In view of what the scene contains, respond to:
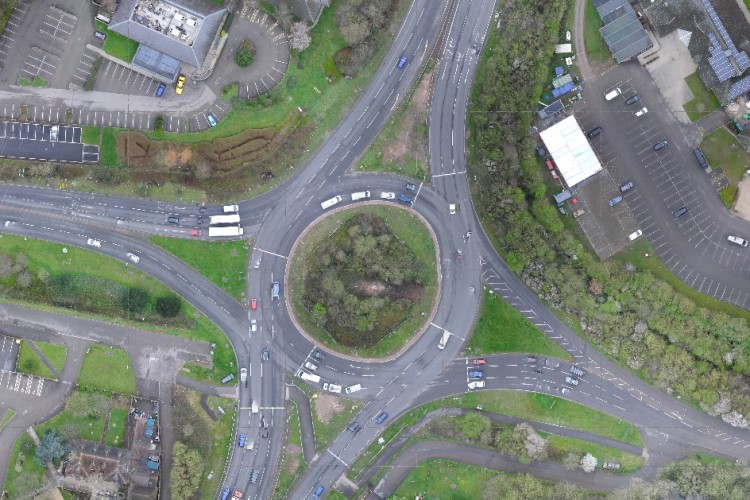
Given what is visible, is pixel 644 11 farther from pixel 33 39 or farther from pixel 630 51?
pixel 33 39

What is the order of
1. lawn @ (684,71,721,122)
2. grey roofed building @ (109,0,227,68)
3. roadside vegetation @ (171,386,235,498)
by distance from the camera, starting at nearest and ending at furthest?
grey roofed building @ (109,0,227,68), roadside vegetation @ (171,386,235,498), lawn @ (684,71,721,122)

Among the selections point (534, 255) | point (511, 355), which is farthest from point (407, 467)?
point (534, 255)

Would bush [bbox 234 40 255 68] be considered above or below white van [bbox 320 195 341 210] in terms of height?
above

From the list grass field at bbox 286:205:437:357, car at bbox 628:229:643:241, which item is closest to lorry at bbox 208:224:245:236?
grass field at bbox 286:205:437:357

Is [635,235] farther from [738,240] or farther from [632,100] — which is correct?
[632,100]

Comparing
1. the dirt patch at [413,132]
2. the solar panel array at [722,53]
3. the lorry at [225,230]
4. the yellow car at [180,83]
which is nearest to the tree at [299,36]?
the yellow car at [180,83]

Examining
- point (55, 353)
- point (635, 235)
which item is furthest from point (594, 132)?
point (55, 353)

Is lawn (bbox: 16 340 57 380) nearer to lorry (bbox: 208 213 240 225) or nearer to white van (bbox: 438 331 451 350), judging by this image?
lorry (bbox: 208 213 240 225)
